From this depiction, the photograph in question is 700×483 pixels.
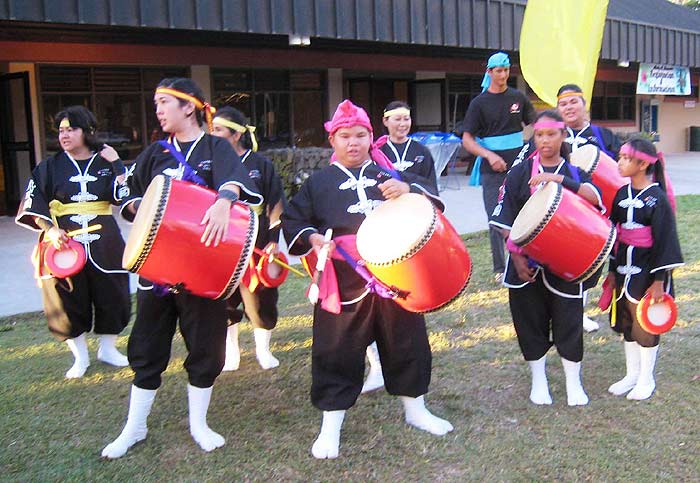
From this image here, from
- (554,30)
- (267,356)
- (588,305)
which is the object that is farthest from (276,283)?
(554,30)

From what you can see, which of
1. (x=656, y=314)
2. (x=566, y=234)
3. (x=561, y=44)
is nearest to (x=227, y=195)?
(x=566, y=234)

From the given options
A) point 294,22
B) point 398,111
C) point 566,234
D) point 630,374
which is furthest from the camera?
point 294,22

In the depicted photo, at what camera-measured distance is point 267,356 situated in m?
4.35

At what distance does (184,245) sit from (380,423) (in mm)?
1360

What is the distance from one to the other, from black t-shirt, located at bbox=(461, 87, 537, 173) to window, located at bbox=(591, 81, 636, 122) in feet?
51.6

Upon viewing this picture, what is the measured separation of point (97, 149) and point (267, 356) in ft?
5.21

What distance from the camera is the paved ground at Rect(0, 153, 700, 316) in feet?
20.2

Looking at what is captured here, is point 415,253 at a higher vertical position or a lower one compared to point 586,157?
lower

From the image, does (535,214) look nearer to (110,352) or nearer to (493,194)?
(493,194)

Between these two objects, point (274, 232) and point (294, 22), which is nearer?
point (274, 232)

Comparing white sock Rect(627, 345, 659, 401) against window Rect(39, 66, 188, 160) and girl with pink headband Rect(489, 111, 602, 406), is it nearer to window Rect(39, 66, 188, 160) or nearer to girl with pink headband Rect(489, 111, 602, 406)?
girl with pink headband Rect(489, 111, 602, 406)

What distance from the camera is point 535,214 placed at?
10.8 feet

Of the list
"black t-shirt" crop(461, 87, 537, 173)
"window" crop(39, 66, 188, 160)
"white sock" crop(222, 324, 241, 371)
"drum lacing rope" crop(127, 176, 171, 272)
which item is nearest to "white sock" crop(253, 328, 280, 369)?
"white sock" crop(222, 324, 241, 371)

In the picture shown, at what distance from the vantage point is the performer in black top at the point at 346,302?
3.15 m
